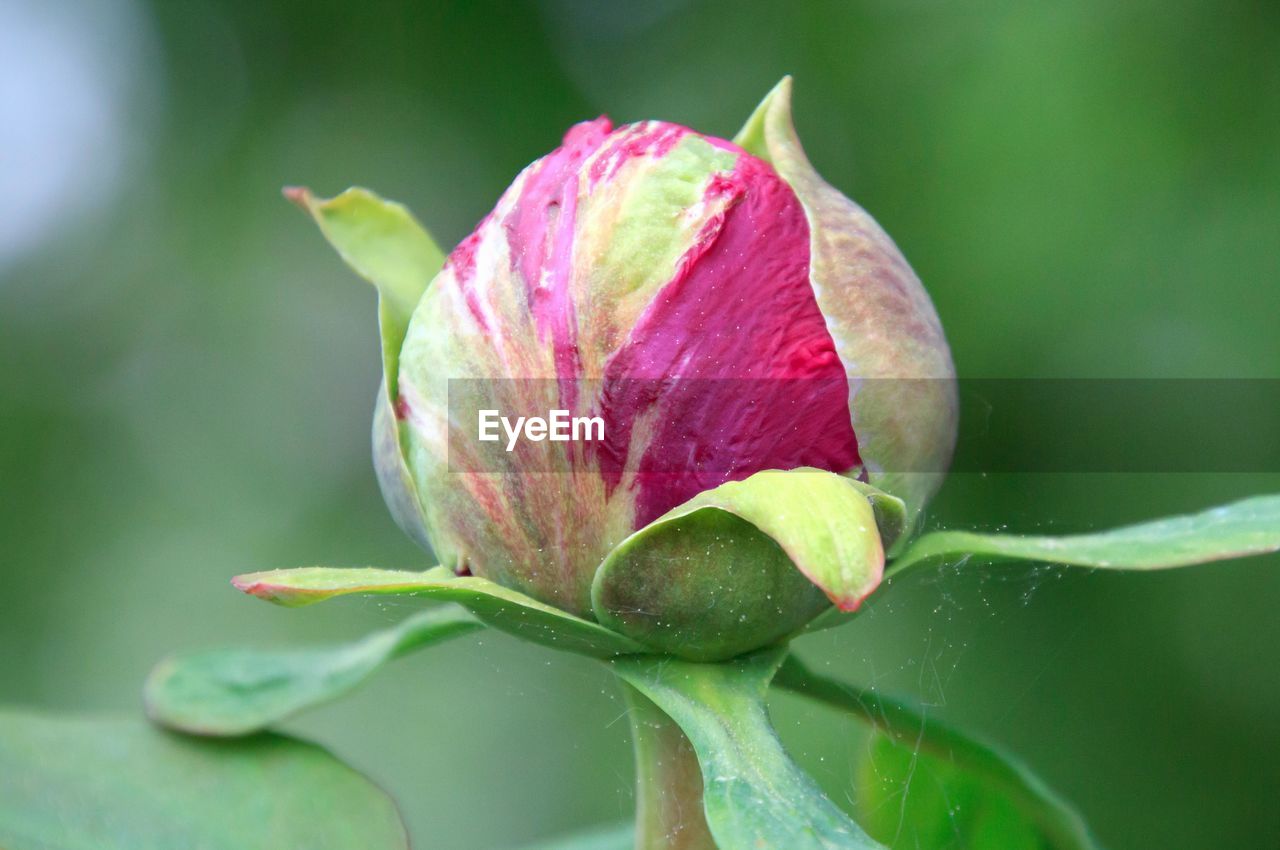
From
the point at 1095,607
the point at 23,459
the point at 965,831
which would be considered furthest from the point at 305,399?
the point at 965,831

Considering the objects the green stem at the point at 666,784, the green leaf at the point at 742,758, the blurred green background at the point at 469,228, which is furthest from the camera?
the blurred green background at the point at 469,228

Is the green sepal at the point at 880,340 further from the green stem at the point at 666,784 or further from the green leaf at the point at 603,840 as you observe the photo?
the green leaf at the point at 603,840

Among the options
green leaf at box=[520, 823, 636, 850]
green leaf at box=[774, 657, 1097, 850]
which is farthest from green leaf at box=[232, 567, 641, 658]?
green leaf at box=[520, 823, 636, 850]

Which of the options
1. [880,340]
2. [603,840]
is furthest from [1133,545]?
[603,840]

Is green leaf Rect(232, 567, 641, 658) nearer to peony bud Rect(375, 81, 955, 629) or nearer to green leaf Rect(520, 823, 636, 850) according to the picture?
peony bud Rect(375, 81, 955, 629)

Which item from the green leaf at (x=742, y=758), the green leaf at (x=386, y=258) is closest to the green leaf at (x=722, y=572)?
the green leaf at (x=742, y=758)

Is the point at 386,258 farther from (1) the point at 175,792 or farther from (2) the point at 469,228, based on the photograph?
(2) the point at 469,228
